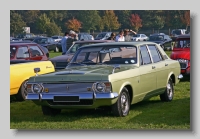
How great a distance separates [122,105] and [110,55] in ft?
4.64

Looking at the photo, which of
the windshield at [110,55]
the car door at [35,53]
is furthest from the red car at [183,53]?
the windshield at [110,55]

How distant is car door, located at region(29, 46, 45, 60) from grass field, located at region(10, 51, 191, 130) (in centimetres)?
405

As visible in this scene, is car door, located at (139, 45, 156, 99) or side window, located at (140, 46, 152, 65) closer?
car door, located at (139, 45, 156, 99)

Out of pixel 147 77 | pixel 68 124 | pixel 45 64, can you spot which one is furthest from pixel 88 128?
pixel 45 64

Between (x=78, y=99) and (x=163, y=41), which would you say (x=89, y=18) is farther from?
A: (x=78, y=99)

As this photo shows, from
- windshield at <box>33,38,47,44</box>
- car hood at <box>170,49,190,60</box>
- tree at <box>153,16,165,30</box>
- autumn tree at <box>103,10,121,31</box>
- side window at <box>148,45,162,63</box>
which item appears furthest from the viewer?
tree at <box>153,16,165,30</box>

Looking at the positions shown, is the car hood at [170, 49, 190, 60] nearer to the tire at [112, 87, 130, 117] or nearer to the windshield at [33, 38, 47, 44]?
the tire at [112, 87, 130, 117]

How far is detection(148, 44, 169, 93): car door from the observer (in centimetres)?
996

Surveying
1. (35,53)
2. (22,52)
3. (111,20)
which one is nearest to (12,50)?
(22,52)

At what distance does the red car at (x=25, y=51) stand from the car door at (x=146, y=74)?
16.8ft

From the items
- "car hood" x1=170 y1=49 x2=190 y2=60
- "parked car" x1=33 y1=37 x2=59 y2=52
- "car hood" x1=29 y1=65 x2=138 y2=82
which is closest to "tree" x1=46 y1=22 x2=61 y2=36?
"parked car" x1=33 y1=37 x2=59 y2=52

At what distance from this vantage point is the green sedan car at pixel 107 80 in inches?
318

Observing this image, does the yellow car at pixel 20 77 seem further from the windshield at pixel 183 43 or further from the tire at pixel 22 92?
the windshield at pixel 183 43

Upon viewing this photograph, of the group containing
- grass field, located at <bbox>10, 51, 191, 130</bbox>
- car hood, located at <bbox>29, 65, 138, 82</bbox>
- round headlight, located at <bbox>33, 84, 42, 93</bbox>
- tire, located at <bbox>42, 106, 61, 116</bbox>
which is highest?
car hood, located at <bbox>29, 65, 138, 82</bbox>
